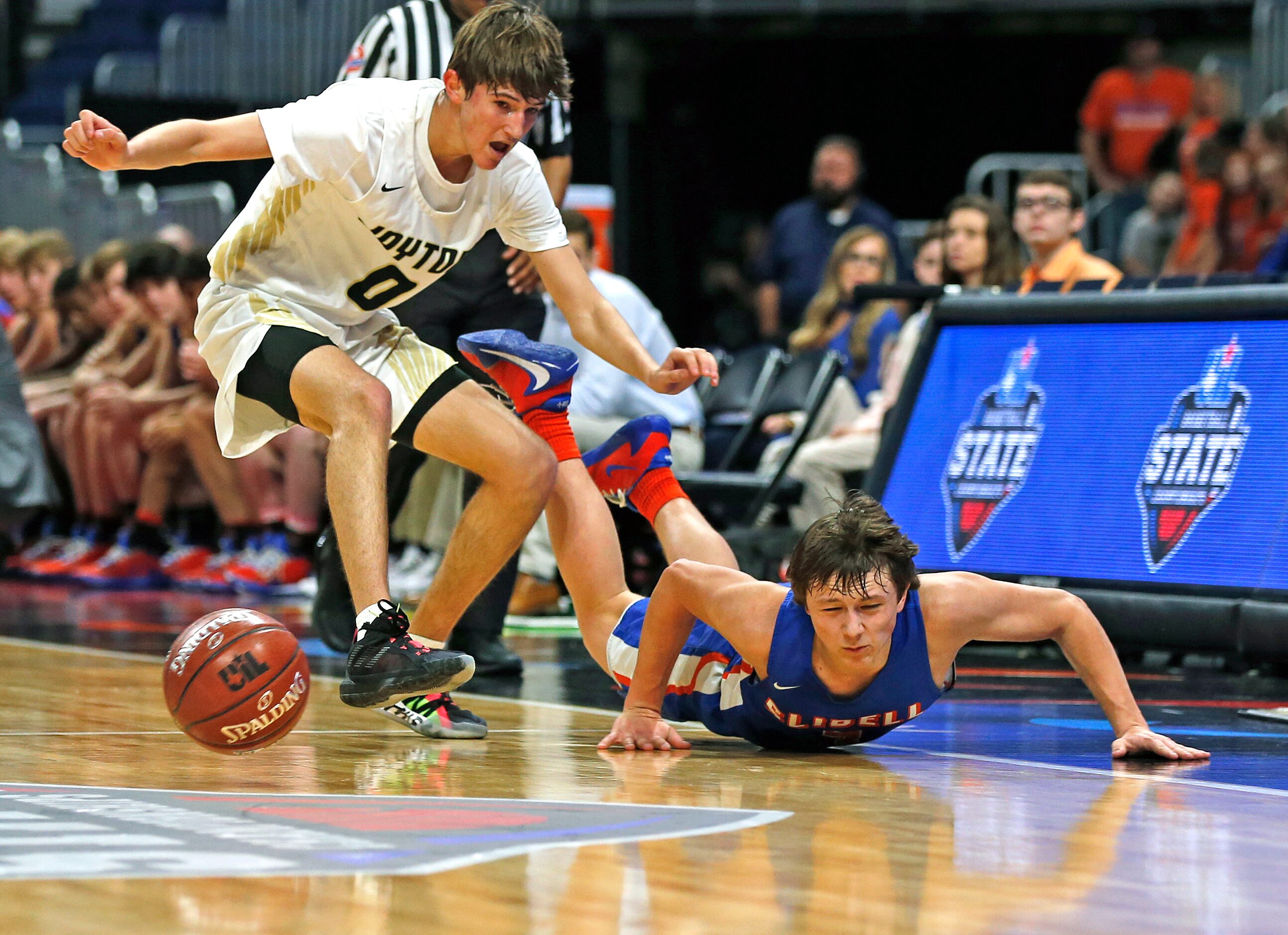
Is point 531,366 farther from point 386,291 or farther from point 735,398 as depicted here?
point 735,398

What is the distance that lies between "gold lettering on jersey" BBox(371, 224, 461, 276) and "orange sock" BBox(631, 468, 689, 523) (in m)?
0.84

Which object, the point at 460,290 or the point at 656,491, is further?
the point at 460,290

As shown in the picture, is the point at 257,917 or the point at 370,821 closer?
the point at 257,917

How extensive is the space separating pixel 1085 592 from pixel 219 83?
1121 cm

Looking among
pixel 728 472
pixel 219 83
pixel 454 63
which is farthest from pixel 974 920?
pixel 219 83

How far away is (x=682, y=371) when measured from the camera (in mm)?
4668

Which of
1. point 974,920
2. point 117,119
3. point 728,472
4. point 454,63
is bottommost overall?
point 974,920

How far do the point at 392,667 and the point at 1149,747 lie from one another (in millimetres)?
1715

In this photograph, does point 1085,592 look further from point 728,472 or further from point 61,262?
point 61,262

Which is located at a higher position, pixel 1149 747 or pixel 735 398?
pixel 735 398

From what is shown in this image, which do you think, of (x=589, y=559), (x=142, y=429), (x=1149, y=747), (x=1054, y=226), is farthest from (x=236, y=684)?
(x=142, y=429)

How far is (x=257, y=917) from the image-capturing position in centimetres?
263

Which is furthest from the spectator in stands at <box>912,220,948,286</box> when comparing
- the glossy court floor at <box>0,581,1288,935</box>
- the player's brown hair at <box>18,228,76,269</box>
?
the player's brown hair at <box>18,228,76,269</box>

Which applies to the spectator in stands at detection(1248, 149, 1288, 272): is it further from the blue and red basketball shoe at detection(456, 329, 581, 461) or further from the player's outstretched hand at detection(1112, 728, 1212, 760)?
the player's outstretched hand at detection(1112, 728, 1212, 760)
